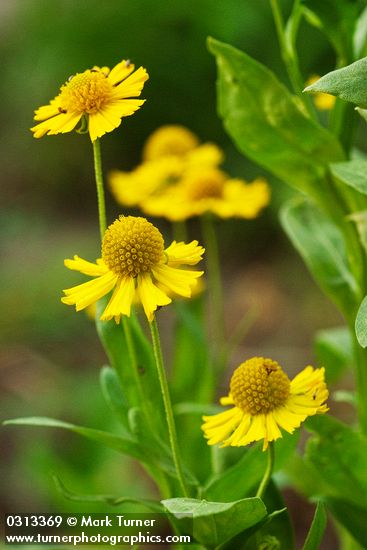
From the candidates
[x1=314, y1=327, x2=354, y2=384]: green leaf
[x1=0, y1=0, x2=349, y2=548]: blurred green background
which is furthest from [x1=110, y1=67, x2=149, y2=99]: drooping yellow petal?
[x1=0, y1=0, x2=349, y2=548]: blurred green background

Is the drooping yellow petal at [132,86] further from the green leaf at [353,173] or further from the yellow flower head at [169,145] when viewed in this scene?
the yellow flower head at [169,145]

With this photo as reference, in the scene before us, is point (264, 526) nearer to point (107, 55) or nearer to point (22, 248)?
point (22, 248)

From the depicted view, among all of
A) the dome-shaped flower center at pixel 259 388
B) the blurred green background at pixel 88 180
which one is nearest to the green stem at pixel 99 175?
the dome-shaped flower center at pixel 259 388

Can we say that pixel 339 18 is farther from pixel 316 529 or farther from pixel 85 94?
pixel 316 529

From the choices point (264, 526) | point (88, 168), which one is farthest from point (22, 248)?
point (264, 526)

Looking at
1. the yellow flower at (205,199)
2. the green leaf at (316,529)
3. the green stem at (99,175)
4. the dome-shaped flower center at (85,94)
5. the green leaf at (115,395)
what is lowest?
the green leaf at (316,529)

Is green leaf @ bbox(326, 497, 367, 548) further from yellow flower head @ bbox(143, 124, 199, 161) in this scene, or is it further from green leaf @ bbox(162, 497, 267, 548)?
yellow flower head @ bbox(143, 124, 199, 161)
